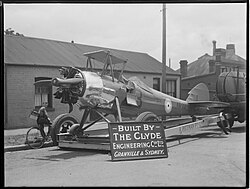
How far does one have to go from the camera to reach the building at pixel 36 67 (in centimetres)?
880

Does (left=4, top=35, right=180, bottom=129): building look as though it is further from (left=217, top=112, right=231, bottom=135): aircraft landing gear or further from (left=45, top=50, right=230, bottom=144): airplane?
(left=217, top=112, right=231, bottom=135): aircraft landing gear

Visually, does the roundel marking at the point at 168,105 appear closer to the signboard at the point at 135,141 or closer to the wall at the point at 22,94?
the wall at the point at 22,94

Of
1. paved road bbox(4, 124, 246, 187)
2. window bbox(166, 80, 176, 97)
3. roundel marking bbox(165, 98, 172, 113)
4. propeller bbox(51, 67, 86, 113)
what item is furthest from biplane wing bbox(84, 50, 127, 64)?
window bbox(166, 80, 176, 97)

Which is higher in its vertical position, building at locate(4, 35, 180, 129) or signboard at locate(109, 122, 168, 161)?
building at locate(4, 35, 180, 129)

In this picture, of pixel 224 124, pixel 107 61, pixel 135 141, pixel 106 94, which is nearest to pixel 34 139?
pixel 106 94

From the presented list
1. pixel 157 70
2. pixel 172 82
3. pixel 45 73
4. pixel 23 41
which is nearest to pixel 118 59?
pixel 23 41

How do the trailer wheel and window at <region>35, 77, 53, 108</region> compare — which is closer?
the trailer wheel

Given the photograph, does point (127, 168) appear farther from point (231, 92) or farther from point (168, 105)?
point (231, 92)

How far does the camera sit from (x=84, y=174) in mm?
6922

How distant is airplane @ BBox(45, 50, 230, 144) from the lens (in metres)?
9.34

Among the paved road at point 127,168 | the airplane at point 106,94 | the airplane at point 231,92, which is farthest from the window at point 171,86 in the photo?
the paved road at point 127,168

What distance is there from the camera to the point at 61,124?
10.6m

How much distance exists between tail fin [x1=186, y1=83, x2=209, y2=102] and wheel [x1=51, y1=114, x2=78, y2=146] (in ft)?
16.4

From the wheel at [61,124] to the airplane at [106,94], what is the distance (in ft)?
0.10
